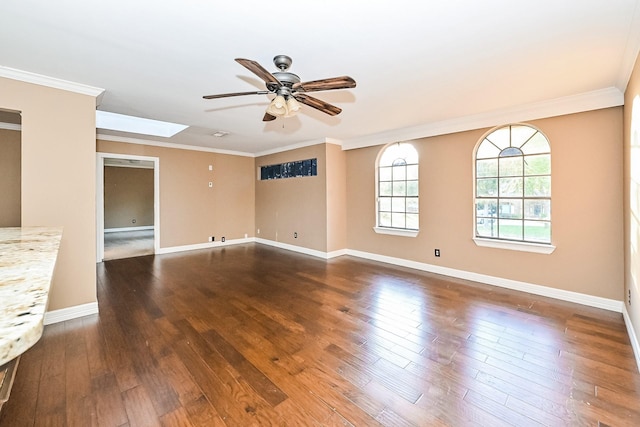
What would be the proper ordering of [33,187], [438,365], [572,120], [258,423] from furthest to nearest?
1. [572,120]
2. [33,187]
3. [438,365]
4. [258,423]

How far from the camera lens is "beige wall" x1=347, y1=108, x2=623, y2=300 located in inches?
124

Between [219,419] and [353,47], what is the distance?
272 centimetres

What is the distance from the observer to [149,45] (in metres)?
2.22

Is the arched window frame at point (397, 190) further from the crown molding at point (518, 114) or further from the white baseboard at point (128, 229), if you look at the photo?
the white baseboard at point (128, 229)

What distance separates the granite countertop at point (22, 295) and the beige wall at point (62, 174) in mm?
1842

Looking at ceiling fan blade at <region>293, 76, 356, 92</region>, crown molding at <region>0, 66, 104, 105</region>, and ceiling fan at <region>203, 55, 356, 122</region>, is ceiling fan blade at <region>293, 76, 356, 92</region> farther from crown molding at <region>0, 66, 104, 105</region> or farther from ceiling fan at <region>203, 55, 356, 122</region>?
crown molding at <region>0, 66, 104, 105</region>

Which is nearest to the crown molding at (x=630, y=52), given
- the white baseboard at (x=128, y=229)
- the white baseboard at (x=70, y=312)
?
the white baseboard at (x=70, y=312)

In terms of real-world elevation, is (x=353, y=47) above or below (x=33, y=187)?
above

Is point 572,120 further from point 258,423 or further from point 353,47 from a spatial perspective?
point 258,423

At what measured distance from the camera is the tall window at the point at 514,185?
12.0ft

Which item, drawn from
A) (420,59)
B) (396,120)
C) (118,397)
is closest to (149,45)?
(420,59)

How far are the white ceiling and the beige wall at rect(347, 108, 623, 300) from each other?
1.26 feet

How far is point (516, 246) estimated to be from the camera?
3812mm

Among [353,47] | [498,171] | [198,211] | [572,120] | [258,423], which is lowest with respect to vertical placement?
[258,423]
